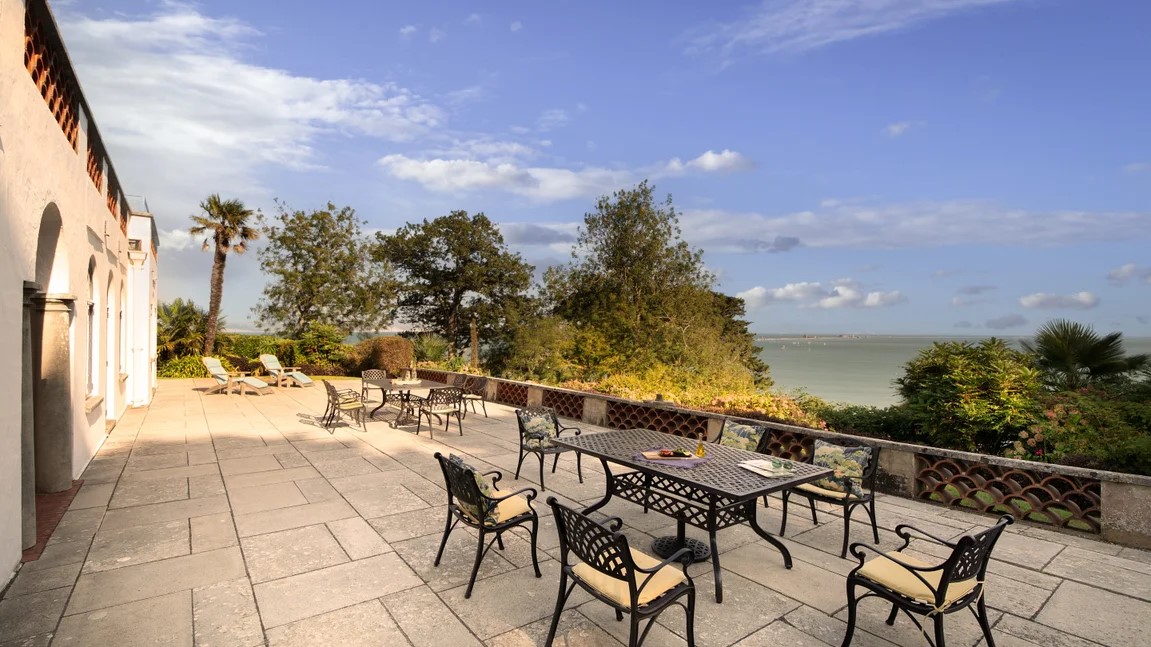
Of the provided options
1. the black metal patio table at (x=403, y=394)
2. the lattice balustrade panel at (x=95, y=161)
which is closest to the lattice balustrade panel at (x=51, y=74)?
the lattice balustrade panel at (x=95, y=161)

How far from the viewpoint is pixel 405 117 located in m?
8.42

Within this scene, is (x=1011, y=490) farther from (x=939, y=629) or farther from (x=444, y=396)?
(x=444, y=396)

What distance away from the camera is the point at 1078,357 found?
704cm

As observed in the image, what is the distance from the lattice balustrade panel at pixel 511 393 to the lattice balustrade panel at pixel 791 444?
575 centimetres

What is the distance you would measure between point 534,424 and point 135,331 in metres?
9.73

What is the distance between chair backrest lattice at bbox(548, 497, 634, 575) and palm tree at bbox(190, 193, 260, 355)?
2064 cm

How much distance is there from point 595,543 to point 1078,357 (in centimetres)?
822

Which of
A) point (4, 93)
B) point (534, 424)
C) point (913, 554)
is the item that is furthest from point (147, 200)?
point (913, 554)

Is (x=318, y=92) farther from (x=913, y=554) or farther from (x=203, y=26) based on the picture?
(x=913, y=554)

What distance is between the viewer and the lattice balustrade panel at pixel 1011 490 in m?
4.16

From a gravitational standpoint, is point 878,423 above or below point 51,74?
below

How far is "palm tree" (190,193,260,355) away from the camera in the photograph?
18938 mm

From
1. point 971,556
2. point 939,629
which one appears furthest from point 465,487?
point 971,556

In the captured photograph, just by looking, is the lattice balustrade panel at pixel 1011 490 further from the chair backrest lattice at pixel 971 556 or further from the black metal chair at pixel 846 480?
the chair backrest lattice at pixel 971 556
